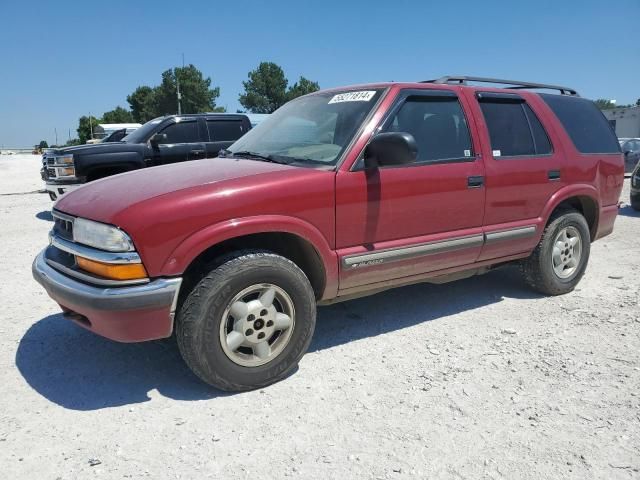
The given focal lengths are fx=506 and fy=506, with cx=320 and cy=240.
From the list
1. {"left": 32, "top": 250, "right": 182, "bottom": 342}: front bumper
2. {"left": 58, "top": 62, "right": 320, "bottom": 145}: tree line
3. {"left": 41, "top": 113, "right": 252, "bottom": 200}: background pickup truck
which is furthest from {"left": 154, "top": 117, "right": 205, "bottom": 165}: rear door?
{"left": 58, "top": 62, "right": 320, "bottom": 145}: tree line

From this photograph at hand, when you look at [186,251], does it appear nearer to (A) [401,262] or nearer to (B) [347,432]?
(B) [347,432]

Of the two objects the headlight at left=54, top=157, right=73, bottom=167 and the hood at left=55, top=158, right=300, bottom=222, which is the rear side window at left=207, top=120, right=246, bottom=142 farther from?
the hood at left=55, top=158, right=300, bottom=222

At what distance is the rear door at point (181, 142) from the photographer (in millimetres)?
9359

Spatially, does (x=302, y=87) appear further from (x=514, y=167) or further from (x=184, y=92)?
(x=514, y=167)

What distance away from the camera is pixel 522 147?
428 cm

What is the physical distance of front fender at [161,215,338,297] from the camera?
2.70 meters

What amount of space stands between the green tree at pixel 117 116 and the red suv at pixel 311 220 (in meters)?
71.2

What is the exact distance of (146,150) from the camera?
354 inches

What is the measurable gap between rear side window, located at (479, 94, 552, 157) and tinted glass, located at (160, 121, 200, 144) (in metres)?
6.78

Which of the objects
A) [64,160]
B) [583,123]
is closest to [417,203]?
[583,123]

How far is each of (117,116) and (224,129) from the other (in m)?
68.0

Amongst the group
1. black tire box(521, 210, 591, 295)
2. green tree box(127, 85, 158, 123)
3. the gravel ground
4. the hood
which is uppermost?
green tree box(127, 85, 158, 123)

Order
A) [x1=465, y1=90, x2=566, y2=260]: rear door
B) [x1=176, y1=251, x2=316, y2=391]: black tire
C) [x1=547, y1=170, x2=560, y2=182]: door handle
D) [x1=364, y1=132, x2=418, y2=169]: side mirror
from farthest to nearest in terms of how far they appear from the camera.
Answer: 1. [x1=547, y1=170, x2=560, y2=182]: door handle
2. [x1=465, y1=90, x2=566, y2=260]: rear door
3. [x1=364, y1=132, x2=418, y2=169]: side mirror
4. [x1=176, y1=251, x2=316, y2=391]: black tire

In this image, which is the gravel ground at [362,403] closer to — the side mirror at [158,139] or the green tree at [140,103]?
the side mirror at [158,139]
